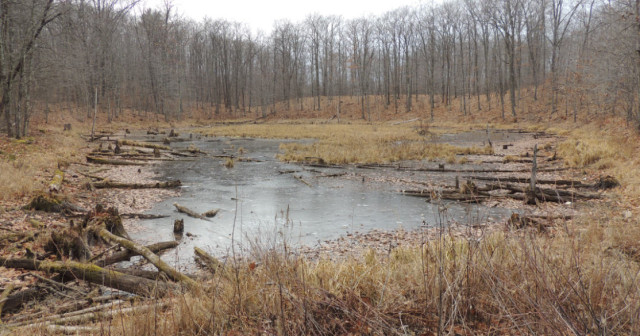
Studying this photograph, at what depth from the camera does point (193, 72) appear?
224ft

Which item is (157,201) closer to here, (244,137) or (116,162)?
(116,162)

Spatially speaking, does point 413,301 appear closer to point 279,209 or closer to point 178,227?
point 178,227

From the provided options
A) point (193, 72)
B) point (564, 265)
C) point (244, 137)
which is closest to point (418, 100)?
point (244, 137)

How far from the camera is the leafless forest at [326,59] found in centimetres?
2478

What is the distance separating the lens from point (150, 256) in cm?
556

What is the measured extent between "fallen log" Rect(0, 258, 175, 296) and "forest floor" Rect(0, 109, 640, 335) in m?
0.13

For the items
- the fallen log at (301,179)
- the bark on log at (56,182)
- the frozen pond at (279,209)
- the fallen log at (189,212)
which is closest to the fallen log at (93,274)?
the frozen pond at (279,209)

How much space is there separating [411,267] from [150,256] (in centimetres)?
389

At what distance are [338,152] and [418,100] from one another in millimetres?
44297

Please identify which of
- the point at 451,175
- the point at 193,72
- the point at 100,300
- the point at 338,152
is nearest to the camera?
the point at 100,300

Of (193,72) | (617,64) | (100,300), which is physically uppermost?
(193,72)

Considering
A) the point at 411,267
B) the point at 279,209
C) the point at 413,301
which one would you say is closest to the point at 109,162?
the point at 279,209

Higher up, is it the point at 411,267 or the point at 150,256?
the point at 411,267

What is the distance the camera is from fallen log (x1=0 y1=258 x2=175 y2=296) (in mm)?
4496
